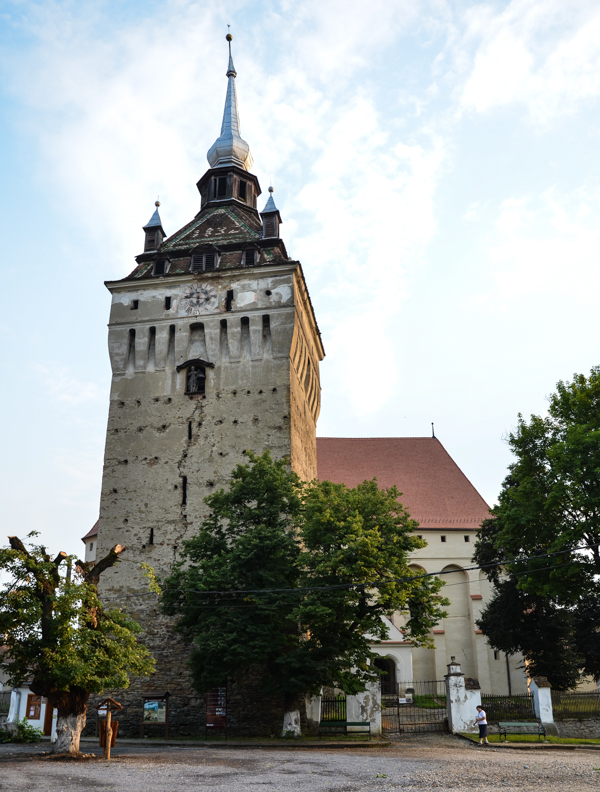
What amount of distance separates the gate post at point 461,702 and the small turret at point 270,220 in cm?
1970

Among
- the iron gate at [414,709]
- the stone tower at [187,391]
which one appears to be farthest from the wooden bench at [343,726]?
the stone tower at [187,391]

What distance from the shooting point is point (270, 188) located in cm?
3441

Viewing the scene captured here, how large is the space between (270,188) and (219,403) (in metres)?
12.4

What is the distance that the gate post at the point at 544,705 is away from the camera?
19.9 m

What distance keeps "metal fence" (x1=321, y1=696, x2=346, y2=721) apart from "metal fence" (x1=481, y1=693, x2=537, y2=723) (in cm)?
464

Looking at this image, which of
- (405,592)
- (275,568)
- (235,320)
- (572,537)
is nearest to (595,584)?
(572,537)

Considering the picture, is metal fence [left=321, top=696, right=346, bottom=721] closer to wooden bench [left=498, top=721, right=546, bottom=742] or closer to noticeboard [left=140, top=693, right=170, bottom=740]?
wooden bench [left=498, top=721, right=546, bottom=742]

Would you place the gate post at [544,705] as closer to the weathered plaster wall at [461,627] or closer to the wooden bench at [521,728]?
the wooden bench at [521,728]

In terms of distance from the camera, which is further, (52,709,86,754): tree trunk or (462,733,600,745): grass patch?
(462,733,600,745): grass patch

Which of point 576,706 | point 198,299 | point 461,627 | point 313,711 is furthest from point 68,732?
point 461,627

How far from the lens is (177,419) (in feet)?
92.5

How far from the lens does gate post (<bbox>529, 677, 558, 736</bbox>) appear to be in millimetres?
19875

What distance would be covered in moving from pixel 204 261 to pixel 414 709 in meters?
20.1

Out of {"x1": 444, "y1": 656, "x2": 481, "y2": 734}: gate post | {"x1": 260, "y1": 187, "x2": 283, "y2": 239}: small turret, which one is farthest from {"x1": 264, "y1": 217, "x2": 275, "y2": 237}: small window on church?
{"x1": 444, "y1": 656, "x2": 481, "y2": 734}: gate post
